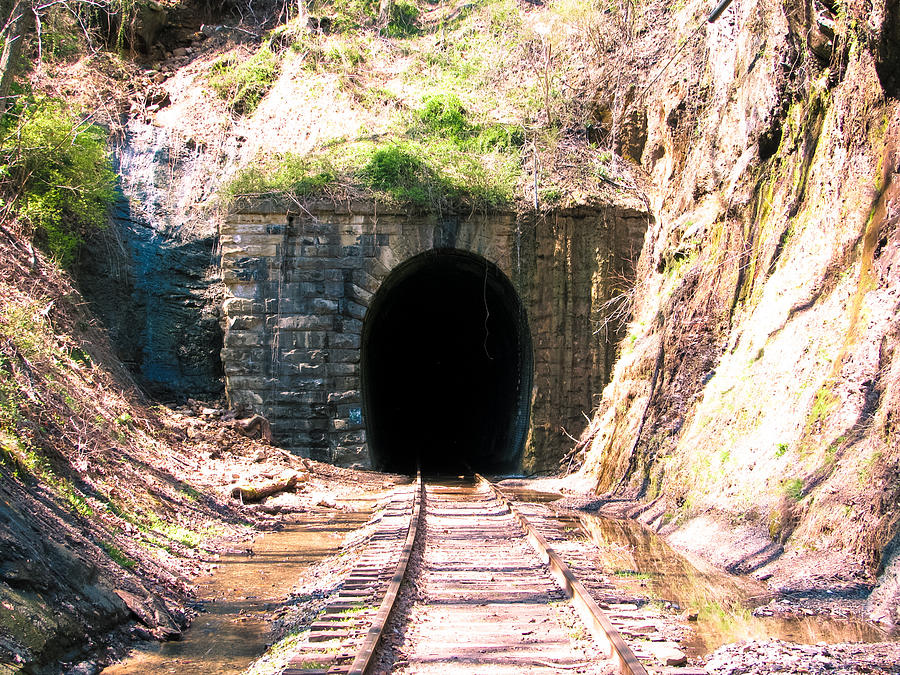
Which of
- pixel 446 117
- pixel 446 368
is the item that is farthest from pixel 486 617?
pixel 446 368

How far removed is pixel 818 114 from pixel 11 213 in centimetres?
1025

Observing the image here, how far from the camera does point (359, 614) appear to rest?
4676 mm

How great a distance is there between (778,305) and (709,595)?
3744 mm

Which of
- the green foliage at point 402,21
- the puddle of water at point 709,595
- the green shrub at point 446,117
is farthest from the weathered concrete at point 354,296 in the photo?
the green foliage at point 402,21

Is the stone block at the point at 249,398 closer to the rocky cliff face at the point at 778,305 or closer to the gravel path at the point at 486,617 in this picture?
the rocky cliff face at the point at 778,305

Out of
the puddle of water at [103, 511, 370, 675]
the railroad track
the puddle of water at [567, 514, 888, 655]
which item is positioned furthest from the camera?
the puddle of water at [567, 514, 888, 655]

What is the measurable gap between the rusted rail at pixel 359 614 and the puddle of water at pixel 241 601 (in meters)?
0.42

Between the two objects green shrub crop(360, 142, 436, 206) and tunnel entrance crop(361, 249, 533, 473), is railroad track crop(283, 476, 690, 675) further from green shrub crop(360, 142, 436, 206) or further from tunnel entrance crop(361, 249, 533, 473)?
green shrub crop(360, 142, 436, 206)

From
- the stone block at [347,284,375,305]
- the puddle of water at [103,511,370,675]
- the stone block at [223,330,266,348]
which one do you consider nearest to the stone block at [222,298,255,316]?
the stone block at [223,330,266,348]

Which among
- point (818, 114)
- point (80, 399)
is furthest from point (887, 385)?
point (80, 399)

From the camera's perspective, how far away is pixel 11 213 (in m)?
10.5

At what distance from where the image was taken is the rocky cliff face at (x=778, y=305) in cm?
597

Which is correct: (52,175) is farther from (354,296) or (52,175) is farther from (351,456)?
(351,456)

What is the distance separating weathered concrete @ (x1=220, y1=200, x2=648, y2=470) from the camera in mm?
12359
